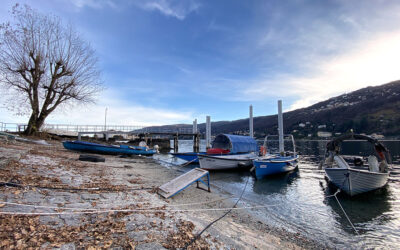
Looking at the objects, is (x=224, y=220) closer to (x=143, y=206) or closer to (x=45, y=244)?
(x=143, y=206)

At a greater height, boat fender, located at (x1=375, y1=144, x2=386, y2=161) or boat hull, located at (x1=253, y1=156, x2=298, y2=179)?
boat fender, located at (x1=375, y1=144, x2=386, y2=161)

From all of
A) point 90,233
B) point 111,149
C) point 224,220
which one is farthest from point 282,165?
point 111,149

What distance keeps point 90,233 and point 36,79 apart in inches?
1129

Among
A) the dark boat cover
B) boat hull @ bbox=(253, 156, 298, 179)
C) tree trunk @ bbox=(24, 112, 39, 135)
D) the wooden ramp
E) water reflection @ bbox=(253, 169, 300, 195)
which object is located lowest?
water reflection @ bbox=(253, 169, 300, 195)

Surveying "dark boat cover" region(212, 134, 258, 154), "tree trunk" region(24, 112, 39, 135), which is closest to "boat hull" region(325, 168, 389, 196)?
"dark boat cover" region(212, 134, 258, 154)

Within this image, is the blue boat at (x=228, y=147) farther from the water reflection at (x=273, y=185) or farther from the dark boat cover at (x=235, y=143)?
the water reflection at (x=273, y=185)

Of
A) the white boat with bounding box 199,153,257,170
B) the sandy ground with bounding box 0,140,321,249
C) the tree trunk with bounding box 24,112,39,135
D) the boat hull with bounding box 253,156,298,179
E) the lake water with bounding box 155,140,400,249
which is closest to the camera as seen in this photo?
the sandy ground with bounding box 0,140,321,249

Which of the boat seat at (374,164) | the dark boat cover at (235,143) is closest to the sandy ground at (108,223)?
the boat seat at (374,164)

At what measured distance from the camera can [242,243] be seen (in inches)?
196

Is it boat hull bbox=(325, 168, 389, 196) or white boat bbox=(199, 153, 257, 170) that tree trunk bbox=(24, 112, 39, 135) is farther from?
boat hull bbox=(325, 168, 389, 196)

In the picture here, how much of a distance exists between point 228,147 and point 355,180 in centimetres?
1573

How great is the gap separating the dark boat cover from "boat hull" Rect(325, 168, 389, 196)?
12920mm

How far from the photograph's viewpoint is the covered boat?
63.3ft

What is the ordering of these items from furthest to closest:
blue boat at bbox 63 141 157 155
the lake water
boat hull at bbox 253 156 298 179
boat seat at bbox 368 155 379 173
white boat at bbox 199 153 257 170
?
1. blue boat at bbox 63 141 157 155
2. white boat at bbox 199 153 257 170
3. boat hull at bbox 253 156 298 179
4. boat seat at bbox 368 155 379 173
5. the lake water
